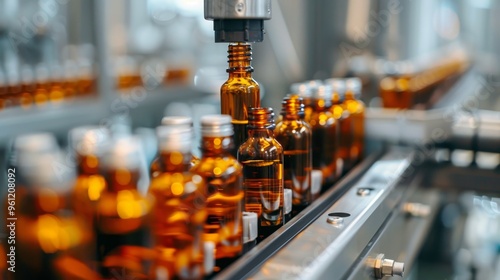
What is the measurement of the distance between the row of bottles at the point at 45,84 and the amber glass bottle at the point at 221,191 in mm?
1412

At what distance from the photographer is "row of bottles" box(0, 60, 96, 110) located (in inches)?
74.2

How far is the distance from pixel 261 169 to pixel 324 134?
28cm

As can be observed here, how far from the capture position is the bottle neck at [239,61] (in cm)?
80

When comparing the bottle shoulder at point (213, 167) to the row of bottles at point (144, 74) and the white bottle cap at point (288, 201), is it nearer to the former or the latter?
the white bottle cap at point (288, 201)

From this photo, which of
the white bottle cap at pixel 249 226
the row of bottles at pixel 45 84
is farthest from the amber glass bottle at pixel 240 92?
the row of bottles at pixel 45 84

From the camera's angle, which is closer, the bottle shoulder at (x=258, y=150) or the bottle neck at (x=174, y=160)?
the bottle neck at (x=174, y=160)

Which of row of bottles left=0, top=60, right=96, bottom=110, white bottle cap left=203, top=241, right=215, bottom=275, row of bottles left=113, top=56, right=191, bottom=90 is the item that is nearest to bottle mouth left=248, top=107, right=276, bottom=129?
white bottle cap left=203, top=241, right=215, bottom=275

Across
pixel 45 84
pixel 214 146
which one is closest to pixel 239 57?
pixel 214 146

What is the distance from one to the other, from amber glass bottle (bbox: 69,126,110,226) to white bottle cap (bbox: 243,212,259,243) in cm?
20

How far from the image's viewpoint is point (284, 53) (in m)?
2.64

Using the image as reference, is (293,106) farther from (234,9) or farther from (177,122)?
(177,122)

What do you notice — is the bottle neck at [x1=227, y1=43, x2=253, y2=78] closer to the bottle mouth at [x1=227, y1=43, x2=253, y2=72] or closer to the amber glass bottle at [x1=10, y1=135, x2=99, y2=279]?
the bottle mouth at [x1=227, y1=43, x2=253, y2=72]

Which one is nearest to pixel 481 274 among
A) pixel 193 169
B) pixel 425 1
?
pixel 193 169

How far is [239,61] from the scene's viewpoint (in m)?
0.81
